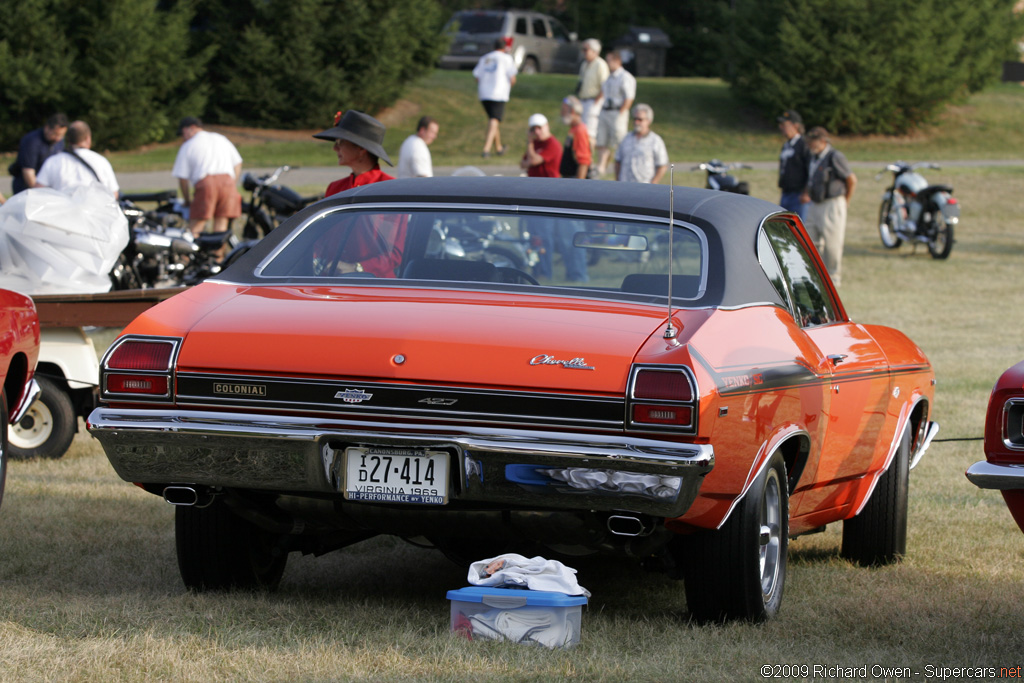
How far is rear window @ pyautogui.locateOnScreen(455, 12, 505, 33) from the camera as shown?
3966 centimetres

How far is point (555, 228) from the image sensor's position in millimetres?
4781

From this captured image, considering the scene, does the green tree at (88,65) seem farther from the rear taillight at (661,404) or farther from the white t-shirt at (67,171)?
the rear taillight at (661,404)

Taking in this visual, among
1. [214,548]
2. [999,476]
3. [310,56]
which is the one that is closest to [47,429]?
[214,548]

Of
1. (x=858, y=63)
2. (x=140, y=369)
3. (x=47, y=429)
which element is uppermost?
(x=140, y=369)

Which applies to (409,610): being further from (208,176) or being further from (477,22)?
(477,22)

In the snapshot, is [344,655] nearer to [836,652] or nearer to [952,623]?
[836,652]

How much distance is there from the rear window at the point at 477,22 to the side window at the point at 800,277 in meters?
35.2

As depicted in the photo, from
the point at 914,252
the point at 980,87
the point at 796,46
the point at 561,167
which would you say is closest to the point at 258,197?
the point at 561,167

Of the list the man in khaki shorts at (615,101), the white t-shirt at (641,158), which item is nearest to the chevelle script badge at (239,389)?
the white t-shirt at (641,158)

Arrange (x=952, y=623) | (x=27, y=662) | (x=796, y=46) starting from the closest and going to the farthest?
(x=27, y=662) < (x=952, y=623) < (x=796, y=46)

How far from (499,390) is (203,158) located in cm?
1112

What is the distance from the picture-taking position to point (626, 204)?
478cm

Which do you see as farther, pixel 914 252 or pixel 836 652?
pixel 914 252

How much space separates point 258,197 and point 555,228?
1181cm
